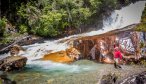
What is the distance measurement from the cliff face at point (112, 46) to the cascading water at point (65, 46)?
1624mm

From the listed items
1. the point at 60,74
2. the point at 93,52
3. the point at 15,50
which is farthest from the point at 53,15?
the point at 60,74

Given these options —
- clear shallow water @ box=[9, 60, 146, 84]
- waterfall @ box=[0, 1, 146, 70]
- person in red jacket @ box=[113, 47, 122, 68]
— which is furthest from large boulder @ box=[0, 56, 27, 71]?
person in red jacket @ box=[113, 47, 122, 68]

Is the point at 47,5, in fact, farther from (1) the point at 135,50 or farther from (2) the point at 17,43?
(1) the point at 135,50

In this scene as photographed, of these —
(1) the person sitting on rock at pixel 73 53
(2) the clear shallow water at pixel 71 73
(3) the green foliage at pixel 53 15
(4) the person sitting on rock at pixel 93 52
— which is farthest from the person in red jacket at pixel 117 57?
(3) the green foliage at pixel 53 15

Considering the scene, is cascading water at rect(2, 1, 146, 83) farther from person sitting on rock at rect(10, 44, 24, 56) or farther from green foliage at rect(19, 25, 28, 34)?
green foliage at rect(19, 25, 28, 34)

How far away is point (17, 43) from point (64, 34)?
5.45m

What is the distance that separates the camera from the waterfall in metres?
22.5

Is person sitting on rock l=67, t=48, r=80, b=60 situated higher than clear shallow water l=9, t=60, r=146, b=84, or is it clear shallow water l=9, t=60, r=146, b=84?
person sitting on rock l=67, t=48, r=80, b=60

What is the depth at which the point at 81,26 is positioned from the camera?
29.9 metres

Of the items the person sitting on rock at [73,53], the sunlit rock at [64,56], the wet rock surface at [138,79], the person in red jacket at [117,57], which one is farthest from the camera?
the person sitting on rock at [73,53]

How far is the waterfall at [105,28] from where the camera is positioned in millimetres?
22516

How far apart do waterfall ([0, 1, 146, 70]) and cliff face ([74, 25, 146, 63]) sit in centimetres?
220

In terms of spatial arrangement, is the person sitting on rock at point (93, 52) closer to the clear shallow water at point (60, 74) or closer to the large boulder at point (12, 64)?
the clear shallow water at point (60, 74)

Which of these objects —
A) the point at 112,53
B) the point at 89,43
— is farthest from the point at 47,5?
the point at 112,53
